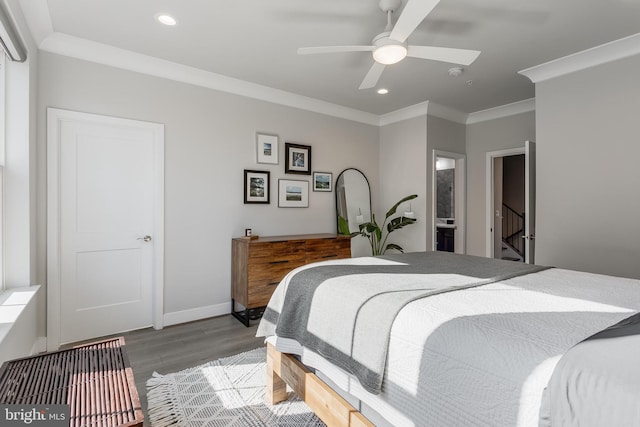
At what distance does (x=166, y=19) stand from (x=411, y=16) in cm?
185

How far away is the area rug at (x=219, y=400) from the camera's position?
6.25 ft

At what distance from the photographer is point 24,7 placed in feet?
7.71

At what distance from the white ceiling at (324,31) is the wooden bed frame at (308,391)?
2358mm

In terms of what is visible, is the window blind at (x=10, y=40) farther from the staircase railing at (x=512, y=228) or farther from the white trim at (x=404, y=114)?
the staircase railing at (x=512, y=228)

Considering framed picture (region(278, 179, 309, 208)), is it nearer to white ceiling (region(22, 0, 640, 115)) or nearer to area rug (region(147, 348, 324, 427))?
white ceiling (region(22, 0, 640, 115))

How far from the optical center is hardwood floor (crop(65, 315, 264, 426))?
2541 mm

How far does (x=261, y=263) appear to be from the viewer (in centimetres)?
350

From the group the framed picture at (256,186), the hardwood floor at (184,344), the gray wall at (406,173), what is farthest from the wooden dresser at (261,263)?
the gray wall at (406,173)

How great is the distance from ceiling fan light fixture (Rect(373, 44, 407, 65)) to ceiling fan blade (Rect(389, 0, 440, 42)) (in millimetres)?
55

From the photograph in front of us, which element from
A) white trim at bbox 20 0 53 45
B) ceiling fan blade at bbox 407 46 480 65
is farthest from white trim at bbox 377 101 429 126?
white trim at bbox 20 0 53 45

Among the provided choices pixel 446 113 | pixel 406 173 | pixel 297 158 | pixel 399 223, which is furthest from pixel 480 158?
pixel 297 158

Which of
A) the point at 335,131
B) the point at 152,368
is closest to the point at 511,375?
the point at 152,368

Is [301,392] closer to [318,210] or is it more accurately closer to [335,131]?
[318,210]

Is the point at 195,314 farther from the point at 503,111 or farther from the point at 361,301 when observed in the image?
the point at 503,111
